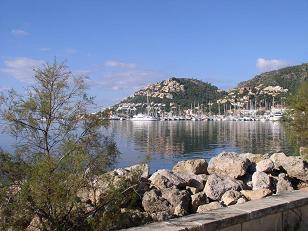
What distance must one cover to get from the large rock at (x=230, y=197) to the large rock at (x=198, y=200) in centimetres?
61

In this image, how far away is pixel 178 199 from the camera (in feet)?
A: 48.5

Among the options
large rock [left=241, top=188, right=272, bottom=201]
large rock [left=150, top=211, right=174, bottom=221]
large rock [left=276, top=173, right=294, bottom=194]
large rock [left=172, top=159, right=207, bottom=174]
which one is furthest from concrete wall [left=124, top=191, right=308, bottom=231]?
large rock [left=172, top=159, right=207, bottom=174]

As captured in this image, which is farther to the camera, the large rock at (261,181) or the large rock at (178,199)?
the large rock at (261,181)

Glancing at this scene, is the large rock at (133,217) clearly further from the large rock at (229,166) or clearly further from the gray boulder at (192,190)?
the large rock at (229,166)

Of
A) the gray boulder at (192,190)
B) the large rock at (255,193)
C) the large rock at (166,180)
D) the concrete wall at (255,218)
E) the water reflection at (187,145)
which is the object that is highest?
the concrete wall at (255,218)

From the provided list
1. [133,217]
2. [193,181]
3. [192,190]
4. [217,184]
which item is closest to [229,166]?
[193,181]

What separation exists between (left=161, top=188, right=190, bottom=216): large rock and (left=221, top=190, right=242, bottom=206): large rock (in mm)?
1253

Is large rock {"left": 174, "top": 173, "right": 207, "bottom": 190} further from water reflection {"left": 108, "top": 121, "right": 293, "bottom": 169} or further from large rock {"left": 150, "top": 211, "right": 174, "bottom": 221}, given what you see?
large rock {"left": 150, "top": 211, "right": 174, "bottom": 221}

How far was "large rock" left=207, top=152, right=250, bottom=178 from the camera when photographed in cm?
2000

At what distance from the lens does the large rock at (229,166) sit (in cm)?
2000

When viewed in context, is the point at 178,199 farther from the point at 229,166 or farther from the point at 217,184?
the point at 229,166

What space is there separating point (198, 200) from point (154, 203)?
6.49 ft

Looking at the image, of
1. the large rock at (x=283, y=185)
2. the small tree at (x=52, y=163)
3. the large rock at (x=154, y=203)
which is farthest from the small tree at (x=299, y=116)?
the small tree at (x=52, y=163)

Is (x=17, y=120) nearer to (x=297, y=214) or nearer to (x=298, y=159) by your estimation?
(x=297, y=214)
